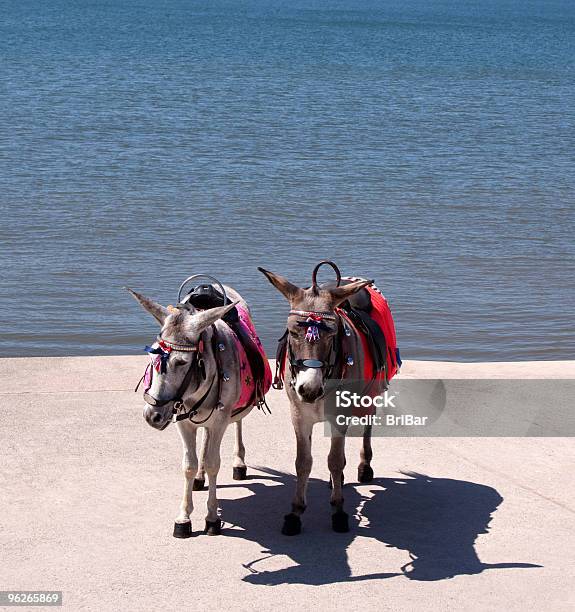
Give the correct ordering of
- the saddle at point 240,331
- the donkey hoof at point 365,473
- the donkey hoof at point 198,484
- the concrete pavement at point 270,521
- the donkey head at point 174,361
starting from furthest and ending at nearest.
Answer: the donkey hoof at point 365,473
the donkey hoof at point 198,484
the saddle at point 240,331
the donkey head at point 174,361
the concrete pavement at point 270,521

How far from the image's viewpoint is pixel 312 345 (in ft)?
25.0

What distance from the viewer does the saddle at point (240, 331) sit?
859 cm

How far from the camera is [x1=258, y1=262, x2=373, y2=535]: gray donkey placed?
7602 mm

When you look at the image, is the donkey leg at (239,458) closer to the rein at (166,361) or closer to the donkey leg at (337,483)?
the donkey leg at (337,483)

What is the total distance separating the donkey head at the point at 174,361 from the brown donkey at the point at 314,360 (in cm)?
49

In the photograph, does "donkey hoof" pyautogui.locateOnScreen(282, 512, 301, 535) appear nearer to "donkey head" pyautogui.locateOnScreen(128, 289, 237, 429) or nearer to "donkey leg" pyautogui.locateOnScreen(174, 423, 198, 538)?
"donkey leg" pyautogui.locateOnScreen(174, 423, 198, 538)

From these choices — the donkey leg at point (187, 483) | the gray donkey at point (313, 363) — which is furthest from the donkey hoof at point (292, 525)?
the donkey leg at point (187, 483)

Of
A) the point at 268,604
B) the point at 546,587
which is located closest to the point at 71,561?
the point at 268,604

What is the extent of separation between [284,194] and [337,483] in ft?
58.4

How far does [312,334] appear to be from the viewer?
760 cm

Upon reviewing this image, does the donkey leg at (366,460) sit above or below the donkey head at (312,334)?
below

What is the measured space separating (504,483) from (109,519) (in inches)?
123

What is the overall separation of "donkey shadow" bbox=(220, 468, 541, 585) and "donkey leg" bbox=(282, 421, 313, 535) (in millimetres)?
84

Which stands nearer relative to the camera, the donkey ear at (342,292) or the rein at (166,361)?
the rein at (166,361)
